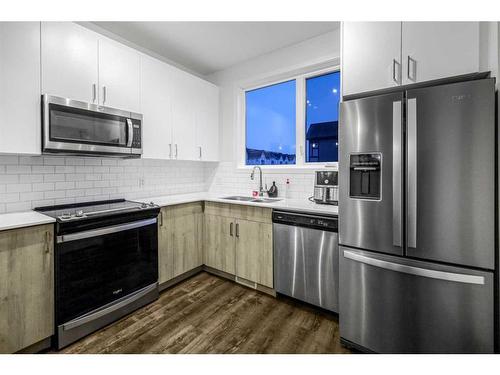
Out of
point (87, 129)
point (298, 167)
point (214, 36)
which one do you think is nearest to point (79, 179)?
point (87, 129)

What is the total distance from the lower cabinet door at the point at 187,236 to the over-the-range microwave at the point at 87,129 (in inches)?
31.4

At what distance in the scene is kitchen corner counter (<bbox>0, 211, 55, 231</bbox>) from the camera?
161 cm

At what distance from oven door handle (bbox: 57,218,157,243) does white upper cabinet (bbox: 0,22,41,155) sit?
0.67 meters

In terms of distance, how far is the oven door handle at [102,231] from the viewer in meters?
1.84

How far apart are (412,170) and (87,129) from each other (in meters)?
2.42

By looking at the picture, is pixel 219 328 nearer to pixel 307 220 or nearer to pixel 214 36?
pixel 307 220

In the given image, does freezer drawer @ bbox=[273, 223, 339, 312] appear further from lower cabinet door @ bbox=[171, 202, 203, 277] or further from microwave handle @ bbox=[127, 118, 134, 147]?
microwave handle @ bbox=[127, 118, 134, 147]

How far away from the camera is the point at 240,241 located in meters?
2.79

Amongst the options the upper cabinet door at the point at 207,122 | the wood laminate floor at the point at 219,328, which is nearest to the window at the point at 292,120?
the upper cabinet door at the point at 207,122

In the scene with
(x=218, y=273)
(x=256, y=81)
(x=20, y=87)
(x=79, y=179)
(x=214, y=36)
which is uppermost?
(x=214, y=36)

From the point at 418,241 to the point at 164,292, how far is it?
7.80 ft

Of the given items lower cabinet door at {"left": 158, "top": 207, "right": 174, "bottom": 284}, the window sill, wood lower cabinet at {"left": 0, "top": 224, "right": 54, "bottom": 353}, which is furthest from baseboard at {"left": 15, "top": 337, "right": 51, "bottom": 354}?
the window sill

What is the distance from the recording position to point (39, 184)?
222cm

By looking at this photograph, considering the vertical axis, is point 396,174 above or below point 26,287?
above
